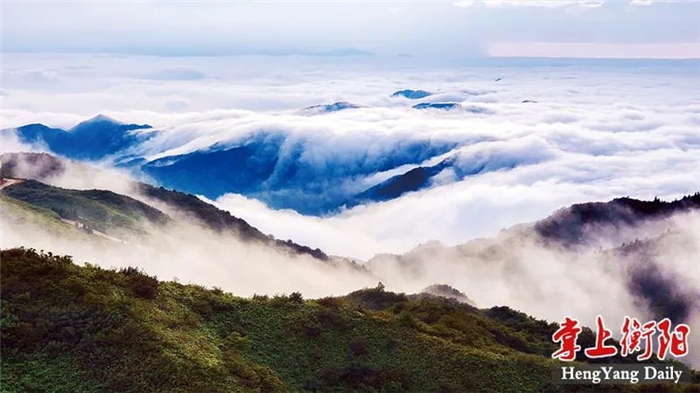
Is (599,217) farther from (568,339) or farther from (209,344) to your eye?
(209,344)

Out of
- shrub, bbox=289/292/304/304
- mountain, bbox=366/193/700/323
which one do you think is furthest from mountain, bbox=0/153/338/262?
shrub, bbox=289/292/304/304

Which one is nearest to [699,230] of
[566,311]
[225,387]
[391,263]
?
[566,311]

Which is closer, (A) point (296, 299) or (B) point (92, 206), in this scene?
Result: (A) point (296, 299)

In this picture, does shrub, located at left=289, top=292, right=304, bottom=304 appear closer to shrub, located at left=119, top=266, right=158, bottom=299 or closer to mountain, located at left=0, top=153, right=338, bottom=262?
shrub, located at left=119, top=266, right=158, bottom=299

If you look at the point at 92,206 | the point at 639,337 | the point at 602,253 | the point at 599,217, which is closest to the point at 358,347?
the point at 639,337

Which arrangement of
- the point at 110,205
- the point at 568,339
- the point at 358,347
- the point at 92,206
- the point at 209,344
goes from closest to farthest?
the point at 209,344, the point at 358,347, the point at 568,339, the point at 92,206, the point at 110,205

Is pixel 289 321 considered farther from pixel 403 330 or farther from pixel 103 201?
pixel 103 201
